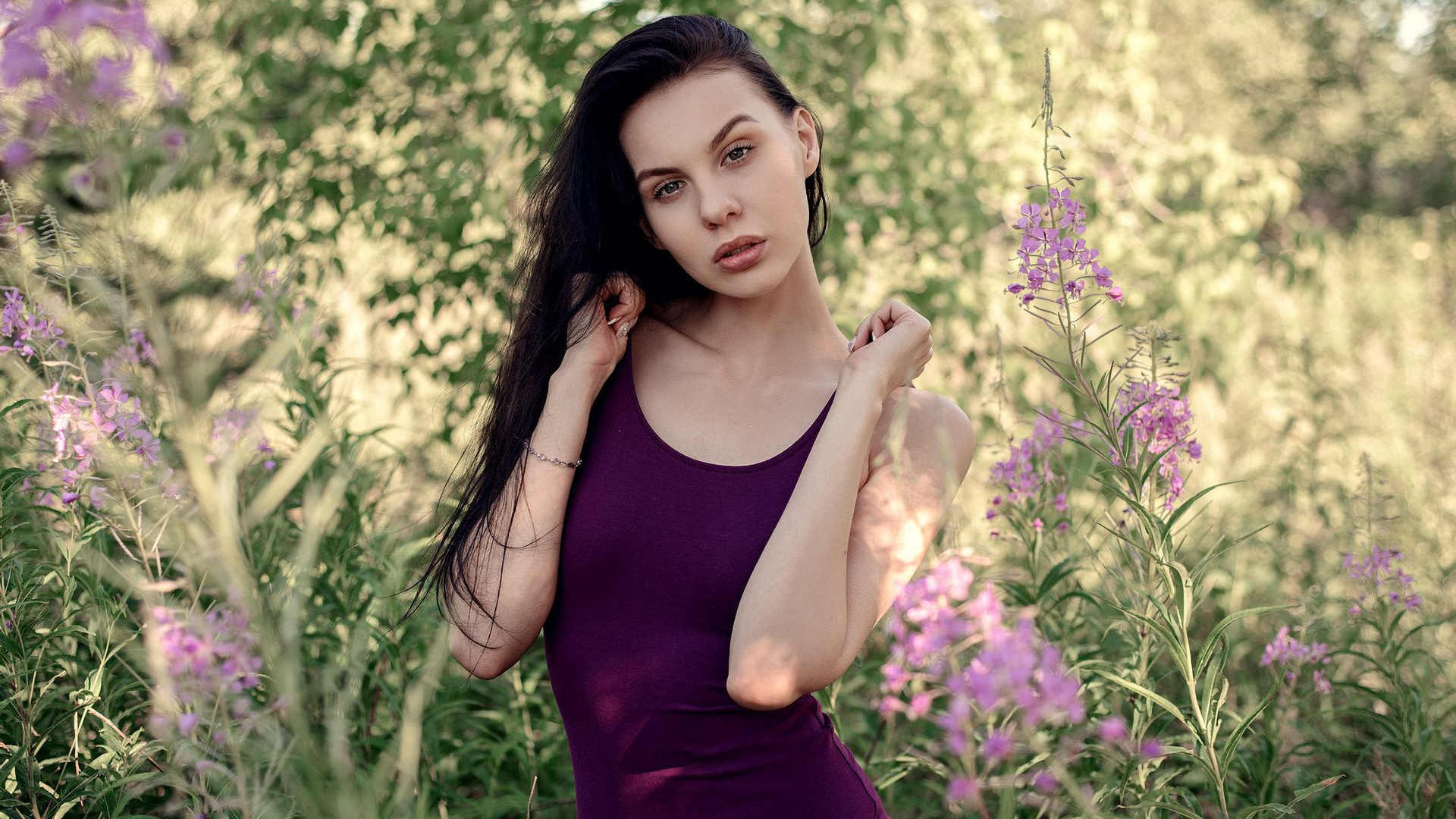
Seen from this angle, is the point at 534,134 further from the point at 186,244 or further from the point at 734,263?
the point at 186,244

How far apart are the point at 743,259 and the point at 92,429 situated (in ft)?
3.16

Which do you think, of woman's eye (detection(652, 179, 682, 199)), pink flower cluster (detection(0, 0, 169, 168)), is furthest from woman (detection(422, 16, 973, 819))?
pink flower cluster (detection(0, 0, 169, 168))

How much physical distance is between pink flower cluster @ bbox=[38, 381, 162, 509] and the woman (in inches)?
19.6

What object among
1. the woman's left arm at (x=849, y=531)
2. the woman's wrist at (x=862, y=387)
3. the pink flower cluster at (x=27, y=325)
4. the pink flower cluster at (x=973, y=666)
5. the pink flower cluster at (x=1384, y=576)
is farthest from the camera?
the pink flower cluster at (x=1384, y=576)

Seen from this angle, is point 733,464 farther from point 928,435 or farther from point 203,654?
point 203,654

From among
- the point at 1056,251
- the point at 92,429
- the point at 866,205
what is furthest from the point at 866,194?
the point at 92,429

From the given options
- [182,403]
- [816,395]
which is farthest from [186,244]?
[816,395]

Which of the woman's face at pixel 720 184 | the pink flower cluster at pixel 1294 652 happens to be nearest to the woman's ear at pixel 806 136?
the woman's face at pixel 720 184

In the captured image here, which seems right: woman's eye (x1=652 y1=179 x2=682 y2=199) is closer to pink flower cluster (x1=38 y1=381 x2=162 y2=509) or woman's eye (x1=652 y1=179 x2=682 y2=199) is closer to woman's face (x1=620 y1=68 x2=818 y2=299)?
woman's face (x1=620 y1=68 x2=818 y2=299)

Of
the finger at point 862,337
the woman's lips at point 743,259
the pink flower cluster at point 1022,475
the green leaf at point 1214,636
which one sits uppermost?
the woman's lips at point 743,259

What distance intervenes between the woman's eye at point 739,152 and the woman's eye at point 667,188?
0.29ft

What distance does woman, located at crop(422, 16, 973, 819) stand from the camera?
1.56 meters

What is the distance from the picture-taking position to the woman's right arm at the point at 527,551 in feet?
5.38

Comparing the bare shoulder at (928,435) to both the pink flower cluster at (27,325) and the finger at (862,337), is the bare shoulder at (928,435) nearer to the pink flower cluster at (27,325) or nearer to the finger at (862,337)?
the finger at (862,337)
